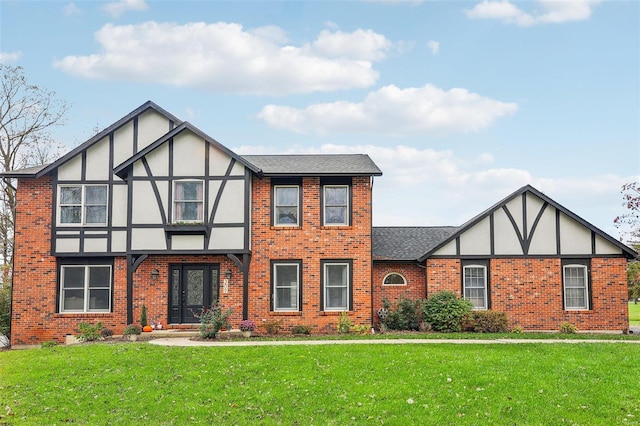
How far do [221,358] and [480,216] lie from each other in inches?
462

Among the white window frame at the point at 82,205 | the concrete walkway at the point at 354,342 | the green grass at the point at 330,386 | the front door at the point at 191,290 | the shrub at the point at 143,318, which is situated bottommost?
the green grass at the point at 330,386

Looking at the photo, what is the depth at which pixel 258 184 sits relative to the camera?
72.5 feet

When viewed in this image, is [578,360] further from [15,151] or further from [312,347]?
[15,151]

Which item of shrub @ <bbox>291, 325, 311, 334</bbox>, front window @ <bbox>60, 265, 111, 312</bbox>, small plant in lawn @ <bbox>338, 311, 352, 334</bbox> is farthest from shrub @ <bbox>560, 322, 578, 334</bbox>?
front window @ <bbox>60, 265, 111, 312</bbox>

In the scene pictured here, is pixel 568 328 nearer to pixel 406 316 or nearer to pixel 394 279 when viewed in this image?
pixel 406 316

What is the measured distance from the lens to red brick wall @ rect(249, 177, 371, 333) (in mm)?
21719

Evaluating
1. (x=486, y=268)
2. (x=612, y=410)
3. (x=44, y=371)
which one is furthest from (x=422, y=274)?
(x=44, y=371)

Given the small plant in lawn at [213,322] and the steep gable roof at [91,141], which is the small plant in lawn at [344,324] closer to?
the small plant in lawn at [213,322]

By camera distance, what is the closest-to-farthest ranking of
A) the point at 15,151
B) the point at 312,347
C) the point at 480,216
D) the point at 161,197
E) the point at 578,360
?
the point at 578,360
the point at 312,347
the point at 161,197
the point at 480,216
the point at 15,151

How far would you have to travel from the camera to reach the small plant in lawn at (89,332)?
2009cm

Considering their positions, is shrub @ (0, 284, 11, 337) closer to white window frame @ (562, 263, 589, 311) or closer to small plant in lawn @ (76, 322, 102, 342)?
small plant in lawn @ (76, 322, 102, 342)

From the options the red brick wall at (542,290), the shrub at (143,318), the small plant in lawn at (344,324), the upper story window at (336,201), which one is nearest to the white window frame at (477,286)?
the red brick wall at (542,290)

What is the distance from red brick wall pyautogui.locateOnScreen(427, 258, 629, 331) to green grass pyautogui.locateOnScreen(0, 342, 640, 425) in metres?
5.75

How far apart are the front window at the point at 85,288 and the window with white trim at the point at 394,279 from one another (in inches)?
414
